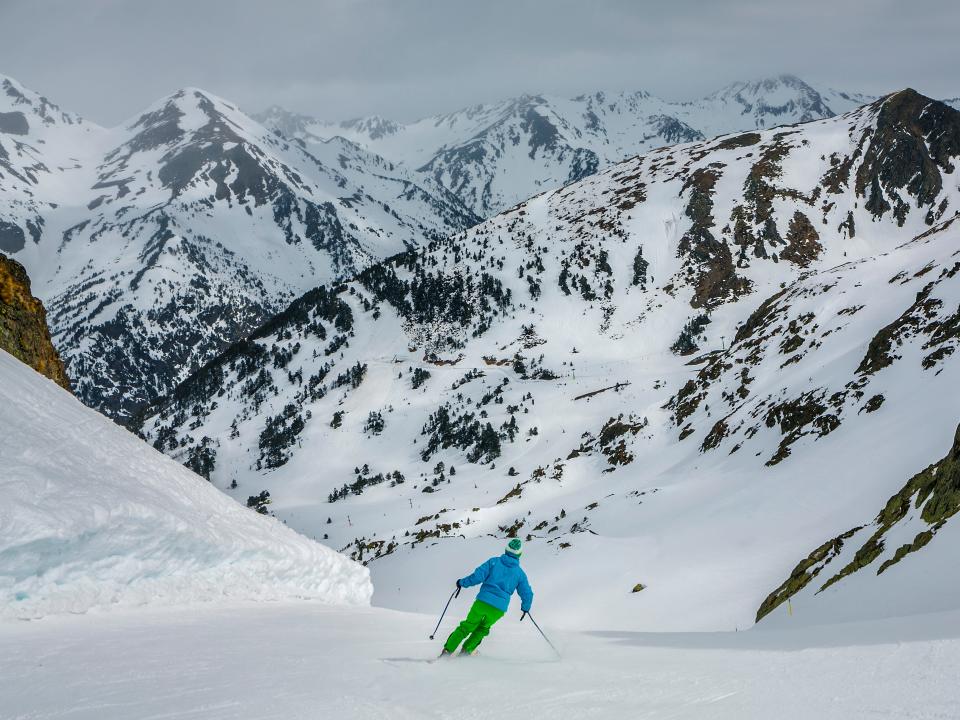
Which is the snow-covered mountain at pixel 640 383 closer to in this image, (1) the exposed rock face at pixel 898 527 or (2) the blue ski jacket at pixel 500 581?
(1) the exposed rock face at pixel 898 527

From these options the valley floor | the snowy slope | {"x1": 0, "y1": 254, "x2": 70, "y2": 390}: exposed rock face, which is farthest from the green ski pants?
{"x1": 0, "y1": 254, "x2": 70, "y2": 390}: exposed rock face

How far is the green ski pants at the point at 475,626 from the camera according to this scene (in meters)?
8.61

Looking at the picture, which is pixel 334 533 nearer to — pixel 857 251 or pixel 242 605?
pixel 242 605

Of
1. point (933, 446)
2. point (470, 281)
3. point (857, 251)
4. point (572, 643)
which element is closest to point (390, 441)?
point (470, 281)

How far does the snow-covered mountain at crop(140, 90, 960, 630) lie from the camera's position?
24.5 meters

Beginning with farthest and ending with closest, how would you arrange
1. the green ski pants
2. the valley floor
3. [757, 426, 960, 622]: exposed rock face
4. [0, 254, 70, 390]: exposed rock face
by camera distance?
[0, 254, 70, 390]: exposed rock face, [757, 426, 960, 622]: exposed rock face, the green ski pants, the valley floor

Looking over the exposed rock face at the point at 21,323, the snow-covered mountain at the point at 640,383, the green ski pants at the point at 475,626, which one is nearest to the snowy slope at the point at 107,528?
the green ski pants at the point at 475,626

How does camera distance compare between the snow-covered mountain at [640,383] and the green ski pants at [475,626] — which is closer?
the green ski pants at [475,626]

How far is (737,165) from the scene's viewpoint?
138625 millimetres

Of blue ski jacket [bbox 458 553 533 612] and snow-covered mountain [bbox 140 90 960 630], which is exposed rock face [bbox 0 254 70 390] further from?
snow-covered mountain [bbox 140 90 960 630]

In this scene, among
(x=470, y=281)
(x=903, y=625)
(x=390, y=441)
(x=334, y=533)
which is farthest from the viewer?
(x=470, y=281)

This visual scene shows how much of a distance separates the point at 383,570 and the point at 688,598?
25106 millimetres

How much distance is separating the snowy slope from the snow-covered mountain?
1193 cm

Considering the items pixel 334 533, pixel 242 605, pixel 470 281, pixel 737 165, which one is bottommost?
pixel 242 605
